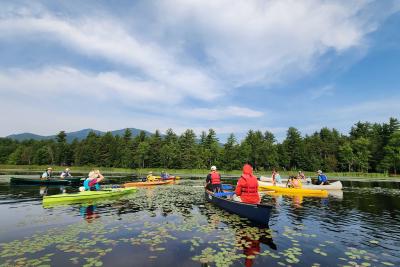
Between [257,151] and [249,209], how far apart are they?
3449 inches

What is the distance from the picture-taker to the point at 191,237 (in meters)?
12.5

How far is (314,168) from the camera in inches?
3814

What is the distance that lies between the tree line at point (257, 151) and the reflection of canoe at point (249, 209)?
264 feet

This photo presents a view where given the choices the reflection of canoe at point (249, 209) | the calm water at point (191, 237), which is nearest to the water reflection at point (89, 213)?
the calm water at point (191, 237)

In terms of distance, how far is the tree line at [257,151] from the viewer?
305 ft

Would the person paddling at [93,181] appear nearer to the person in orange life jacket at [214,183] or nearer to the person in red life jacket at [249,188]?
the person in orange life jacket at [214,183]

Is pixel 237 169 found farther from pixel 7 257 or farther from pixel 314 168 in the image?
pixel 7 257

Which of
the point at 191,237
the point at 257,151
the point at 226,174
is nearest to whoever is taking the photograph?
the point at 191,237

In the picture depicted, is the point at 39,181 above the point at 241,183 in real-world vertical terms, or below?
below

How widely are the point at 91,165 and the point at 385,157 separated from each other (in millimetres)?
114056

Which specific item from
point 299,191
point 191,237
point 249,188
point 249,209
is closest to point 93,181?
point 249,188

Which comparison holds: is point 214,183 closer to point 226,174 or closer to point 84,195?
point 84,195

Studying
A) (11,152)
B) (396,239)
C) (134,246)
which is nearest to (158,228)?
(134,246)

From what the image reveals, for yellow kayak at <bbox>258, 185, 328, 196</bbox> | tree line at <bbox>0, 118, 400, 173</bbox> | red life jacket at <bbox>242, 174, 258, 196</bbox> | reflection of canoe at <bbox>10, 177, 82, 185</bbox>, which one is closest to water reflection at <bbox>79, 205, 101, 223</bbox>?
red life jacket at <bbox>242, 174, 258, 196</bbox>
